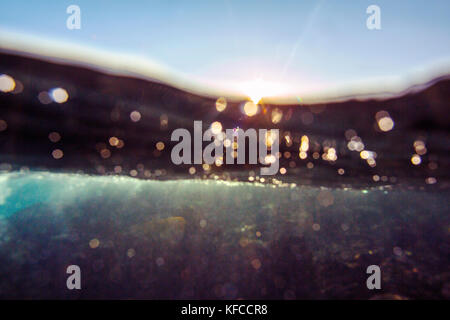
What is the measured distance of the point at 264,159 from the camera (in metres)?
8.38

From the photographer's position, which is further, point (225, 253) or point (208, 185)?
point (225, 253)

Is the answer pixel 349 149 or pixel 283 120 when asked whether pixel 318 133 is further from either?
pixel 349 149

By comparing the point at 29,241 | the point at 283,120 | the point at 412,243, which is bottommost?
the point at 29,241

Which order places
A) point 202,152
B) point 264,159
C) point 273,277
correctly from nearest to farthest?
1. point 202,152
2. point 264,159
3. point 273,277

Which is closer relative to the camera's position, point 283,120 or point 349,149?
point 283,120

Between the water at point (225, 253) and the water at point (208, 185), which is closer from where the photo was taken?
the water at point (208, 185)

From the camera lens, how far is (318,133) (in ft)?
18.5

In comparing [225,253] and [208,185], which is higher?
[208,185]

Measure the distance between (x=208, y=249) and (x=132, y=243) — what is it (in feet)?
20.9

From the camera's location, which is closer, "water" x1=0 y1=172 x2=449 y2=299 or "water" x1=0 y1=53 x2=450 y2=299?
"water" x1=0 y1=53 x2=450 y2=299
